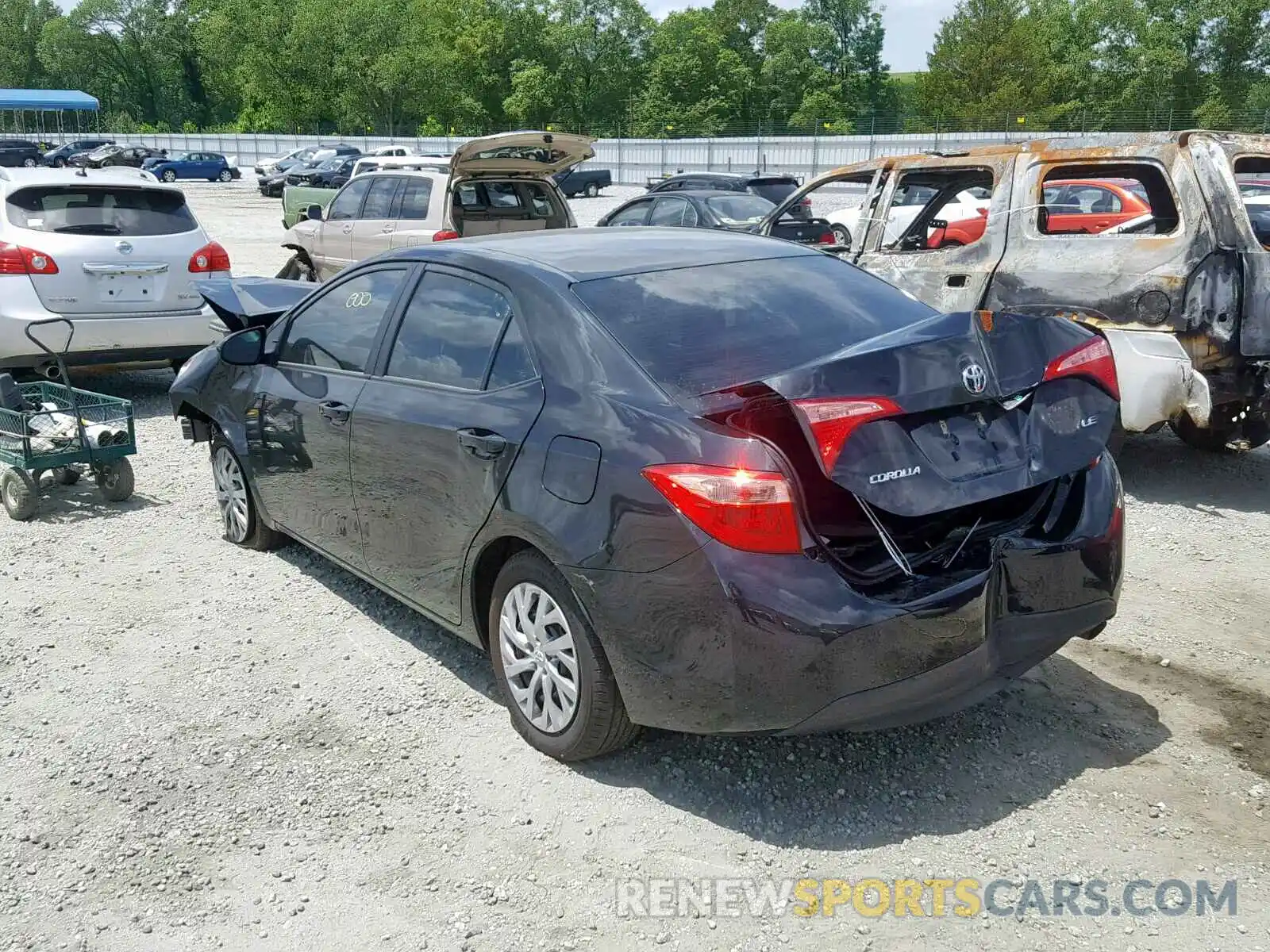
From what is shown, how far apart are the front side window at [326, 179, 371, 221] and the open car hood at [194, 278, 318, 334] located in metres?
5.71

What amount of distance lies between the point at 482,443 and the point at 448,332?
1.97 feet

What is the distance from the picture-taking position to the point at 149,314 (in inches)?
337

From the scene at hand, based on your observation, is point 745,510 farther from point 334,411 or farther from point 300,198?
point 300,198

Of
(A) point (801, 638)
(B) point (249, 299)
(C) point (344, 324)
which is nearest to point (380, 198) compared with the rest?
(B) point (249, 299)

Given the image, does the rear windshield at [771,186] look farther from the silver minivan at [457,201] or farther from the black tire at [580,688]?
the black tire at [580,688]

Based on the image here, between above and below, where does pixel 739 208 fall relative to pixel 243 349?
above

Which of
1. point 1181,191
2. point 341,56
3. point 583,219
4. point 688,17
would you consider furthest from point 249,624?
point 688,17

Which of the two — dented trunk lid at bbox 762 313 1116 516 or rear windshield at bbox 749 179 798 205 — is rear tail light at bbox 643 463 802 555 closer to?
dented trunk lid at bbox 762 313 1116 516

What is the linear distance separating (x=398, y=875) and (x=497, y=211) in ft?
33.7

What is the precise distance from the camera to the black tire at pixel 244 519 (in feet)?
18.4

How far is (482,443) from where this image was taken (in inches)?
147

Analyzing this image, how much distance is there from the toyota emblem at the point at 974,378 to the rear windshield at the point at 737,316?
0.58 meters

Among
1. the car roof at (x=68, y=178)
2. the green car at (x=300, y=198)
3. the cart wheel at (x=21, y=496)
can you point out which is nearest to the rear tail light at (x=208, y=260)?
the car roof at (x=68, y=178)

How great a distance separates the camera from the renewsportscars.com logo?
2979 millimetres
